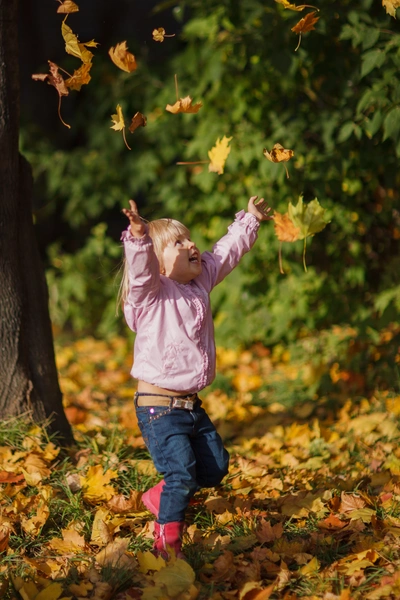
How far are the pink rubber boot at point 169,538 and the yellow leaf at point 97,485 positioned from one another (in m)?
0.44

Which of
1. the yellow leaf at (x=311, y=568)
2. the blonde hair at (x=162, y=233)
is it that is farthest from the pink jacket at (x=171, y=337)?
the yellow leaf at (x=311, y=568)

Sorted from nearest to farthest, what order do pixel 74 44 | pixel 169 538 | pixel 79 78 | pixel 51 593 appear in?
pixel 51 593 → pixel 169 538 → pixel 74 44 → pixel 79 78

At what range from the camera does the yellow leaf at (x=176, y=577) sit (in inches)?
87.9

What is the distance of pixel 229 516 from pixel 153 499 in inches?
12.5

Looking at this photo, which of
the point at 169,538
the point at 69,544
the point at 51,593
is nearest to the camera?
the point at 51,593

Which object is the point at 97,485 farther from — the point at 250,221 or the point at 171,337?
the point at 250,221

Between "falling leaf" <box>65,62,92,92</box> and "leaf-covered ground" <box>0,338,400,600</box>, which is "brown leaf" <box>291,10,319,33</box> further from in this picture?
"leaf-covered ground" <box>0,338,400,600</box>

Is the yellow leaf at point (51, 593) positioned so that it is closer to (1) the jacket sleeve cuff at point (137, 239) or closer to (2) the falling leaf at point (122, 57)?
(1) the jacket sleeve cuff at point (137, 239)

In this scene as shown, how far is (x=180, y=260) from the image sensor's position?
2572 millimetres

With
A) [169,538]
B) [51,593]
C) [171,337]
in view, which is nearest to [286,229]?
[171,337]

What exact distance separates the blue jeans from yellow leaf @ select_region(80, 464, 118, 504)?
42 cm

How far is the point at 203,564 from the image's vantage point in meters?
2.43

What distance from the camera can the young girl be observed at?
249cm

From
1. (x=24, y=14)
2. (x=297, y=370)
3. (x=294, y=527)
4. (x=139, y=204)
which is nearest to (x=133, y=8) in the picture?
(x=24, y=14)
